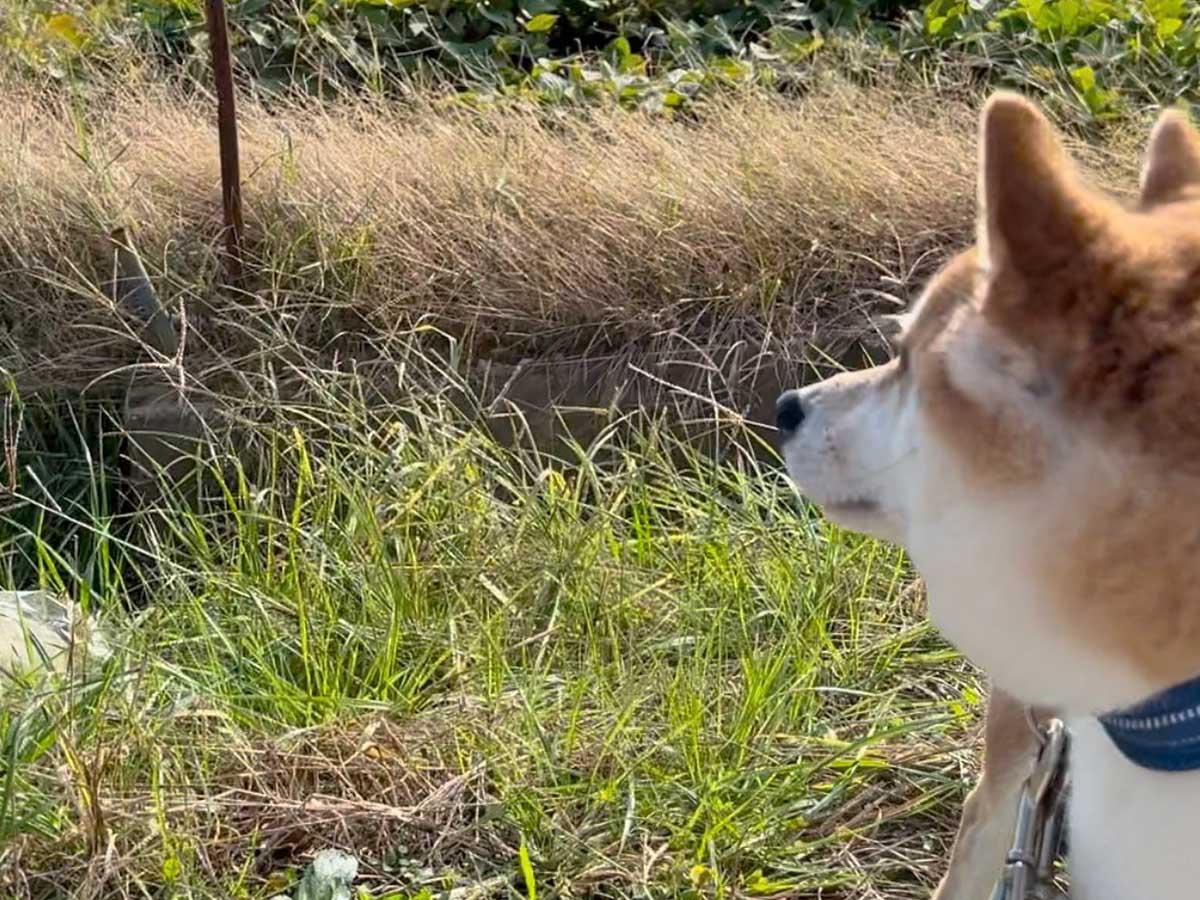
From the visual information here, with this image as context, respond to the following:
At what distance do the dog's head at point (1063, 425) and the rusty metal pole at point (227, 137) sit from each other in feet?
8.08

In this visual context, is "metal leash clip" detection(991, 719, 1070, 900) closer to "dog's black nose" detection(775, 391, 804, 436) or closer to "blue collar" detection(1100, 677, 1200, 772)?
"blue collar" detection(1100, 677, 1200, 772)

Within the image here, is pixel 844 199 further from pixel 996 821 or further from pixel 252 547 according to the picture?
pixel 996 821

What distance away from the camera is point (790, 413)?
5.40 ft

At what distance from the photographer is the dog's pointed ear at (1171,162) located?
4.92ft

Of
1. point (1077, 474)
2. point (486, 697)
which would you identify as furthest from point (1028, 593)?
point (486, 697)

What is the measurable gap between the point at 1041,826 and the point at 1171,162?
762 millimetres

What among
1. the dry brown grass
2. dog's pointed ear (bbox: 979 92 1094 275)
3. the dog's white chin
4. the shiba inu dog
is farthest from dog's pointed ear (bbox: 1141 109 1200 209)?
the dry brown grass

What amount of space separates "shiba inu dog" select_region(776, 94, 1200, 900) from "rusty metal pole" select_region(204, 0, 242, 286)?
7.87 feet

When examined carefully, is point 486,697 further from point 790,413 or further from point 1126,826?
point 1126,826

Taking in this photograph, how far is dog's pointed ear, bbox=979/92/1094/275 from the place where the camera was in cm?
122

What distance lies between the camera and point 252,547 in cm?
269

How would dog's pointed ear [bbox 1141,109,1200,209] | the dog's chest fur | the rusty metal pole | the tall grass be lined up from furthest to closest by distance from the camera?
the rusty metal pole, the tall grass, dog's pointed ear [bbox 1141,109,1200,209], the dog's chest fur

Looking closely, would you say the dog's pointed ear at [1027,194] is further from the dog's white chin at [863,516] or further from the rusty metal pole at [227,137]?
the rusty metal pole at [227,137]

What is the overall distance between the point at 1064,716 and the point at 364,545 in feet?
5.10
